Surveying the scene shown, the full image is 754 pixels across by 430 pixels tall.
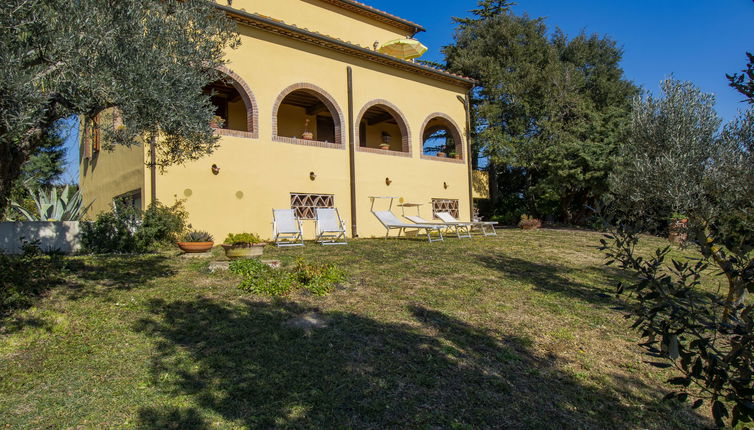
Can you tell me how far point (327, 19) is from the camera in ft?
53.7

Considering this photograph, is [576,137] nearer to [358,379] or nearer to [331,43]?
[331,43]

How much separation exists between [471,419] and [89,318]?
4262mm

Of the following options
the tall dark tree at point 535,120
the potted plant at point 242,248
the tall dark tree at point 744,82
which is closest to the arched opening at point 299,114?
the tall dark tree at point 535,120

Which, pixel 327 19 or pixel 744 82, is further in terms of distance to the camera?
pixel 327 19

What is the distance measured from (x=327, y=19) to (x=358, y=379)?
49.8 ft

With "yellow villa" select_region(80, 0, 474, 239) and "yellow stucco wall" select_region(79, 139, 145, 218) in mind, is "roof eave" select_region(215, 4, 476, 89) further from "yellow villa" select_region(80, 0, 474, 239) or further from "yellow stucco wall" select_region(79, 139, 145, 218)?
"yellow stucco wall" select_region(79, 139, 145, 218)

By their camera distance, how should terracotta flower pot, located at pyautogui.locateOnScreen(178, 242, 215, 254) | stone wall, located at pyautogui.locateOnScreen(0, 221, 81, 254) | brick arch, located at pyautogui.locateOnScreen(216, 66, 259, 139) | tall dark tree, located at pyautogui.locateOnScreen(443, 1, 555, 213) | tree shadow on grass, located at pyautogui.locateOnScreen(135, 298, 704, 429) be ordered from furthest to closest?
tall dark tree, located at pyautogui.locateOnScreen(443, 1, 555, 213)
brick arch, located at pyautogui.locateOnScreen(216, 66, 259, 139)
stone wall, located at pyautogui.locateOnScreen(0, 221, 81, 254)
terracotta flower pot, located at pyautogui.locateOnScreen(178, 242, 215, 254)
tree shadow on grass, located at pyautogui.locateOnScreen(135, 298, 704, 429)

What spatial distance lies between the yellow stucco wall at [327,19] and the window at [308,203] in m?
6.39

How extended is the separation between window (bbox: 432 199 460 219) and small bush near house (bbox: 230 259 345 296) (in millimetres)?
9015

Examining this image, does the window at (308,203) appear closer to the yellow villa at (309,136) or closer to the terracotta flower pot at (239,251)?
the yellow villa at (309,136)

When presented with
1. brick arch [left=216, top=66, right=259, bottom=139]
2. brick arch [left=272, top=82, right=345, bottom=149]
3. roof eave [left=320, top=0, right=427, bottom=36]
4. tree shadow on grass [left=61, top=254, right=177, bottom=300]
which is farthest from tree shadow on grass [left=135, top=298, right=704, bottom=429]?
roof eave [left=320, top=0, right=427, bottom=36]

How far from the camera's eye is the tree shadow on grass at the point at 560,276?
698 centimetres

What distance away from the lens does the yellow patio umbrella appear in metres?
16.5

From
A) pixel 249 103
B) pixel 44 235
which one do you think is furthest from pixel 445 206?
pixel 44 235
